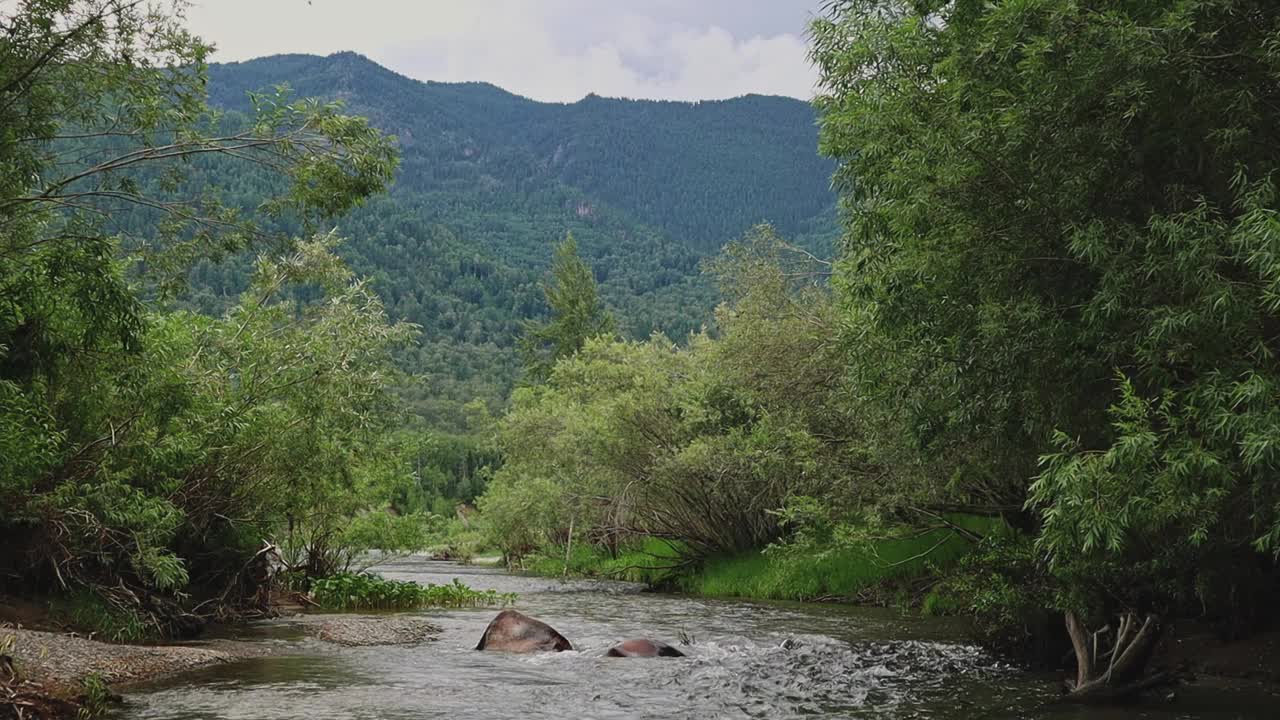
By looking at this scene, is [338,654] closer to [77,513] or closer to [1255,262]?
[77,513]

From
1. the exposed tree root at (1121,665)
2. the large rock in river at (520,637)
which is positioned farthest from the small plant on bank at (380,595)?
the exposed tree root at (1121,665)

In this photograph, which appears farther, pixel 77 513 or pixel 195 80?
pixel 77 513

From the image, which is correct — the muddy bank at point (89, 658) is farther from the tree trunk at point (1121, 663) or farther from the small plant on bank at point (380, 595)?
the tree trunk at point (1121, 663)

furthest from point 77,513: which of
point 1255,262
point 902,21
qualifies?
point 1255,262

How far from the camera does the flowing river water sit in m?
12.6

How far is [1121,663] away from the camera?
1293 centimetres

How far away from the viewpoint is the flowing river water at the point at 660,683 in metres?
12.6

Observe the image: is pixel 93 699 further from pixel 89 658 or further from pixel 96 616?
pixel 96 616

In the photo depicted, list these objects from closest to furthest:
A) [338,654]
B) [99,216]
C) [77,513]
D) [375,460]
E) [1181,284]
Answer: [1181,284], [99,216], [77,513], [338,654], [375,460]

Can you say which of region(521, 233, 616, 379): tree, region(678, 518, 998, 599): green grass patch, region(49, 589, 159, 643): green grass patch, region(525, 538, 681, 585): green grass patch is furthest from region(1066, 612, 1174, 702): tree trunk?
region(521, 233, 616, 379): tree

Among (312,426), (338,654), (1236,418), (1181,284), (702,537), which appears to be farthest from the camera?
(702,537)

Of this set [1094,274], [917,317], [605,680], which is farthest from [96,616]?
[1094,274]

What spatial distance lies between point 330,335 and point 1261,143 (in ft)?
54.9

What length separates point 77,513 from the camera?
1477cm
